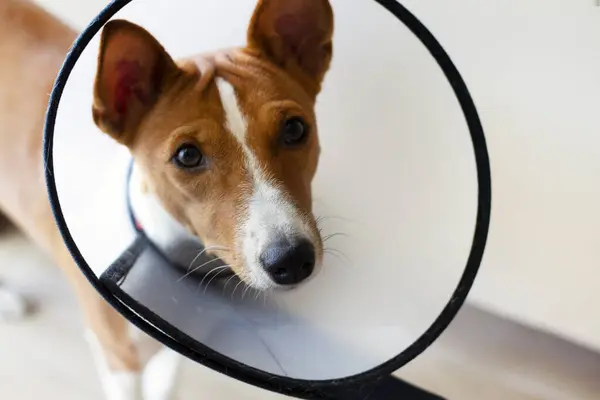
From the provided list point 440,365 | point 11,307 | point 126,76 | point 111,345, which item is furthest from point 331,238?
point 11,307

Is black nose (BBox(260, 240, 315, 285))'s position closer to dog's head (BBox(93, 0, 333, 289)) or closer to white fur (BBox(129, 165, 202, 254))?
dog's head (BBox(93, 0, 333, 289))

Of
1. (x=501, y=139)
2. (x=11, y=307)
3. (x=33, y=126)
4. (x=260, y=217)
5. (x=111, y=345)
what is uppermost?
(x=501, y=139)

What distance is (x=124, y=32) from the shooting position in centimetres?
65

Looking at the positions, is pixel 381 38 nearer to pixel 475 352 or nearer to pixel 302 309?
pixel 302 309

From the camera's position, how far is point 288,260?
0.67 m

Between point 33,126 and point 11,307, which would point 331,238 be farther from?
point 11,307

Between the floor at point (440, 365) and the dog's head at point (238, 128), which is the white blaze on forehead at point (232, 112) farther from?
the floor at point (440, 365)

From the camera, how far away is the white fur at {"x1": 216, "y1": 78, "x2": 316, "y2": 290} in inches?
26.4

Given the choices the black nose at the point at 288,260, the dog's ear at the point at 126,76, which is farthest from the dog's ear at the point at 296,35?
the black nose at the point at 288,260

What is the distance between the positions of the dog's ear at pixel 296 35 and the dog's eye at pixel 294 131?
7cm

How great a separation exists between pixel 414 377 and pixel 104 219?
72 cm

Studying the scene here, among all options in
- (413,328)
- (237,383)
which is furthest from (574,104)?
(237,383)

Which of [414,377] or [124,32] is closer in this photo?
A: [124,32]

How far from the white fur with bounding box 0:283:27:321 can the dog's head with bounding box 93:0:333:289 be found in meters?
0.70
